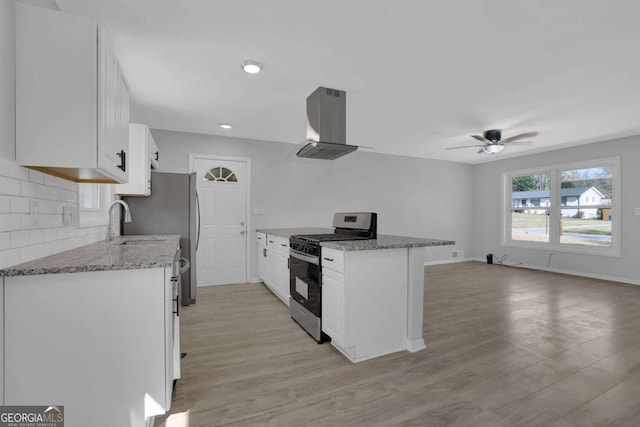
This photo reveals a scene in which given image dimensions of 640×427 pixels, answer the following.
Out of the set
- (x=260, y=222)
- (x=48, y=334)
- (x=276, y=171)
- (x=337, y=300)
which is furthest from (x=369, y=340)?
(x=276, y=171)

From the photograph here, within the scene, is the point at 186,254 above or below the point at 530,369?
above

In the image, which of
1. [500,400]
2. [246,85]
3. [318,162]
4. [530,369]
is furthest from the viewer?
[318,162]

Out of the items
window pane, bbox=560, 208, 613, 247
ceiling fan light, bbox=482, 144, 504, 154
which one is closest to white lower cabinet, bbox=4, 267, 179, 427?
ceiling fan light, bbox=482, 144, 504, 154

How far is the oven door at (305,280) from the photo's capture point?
2645mm

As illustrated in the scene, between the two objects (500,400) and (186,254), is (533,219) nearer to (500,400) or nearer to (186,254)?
(500,400)

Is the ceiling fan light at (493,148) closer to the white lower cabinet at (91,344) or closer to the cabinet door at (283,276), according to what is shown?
the cabinet door at (283,276)

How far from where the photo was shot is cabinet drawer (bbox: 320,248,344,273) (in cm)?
230

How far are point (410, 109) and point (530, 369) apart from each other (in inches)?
114

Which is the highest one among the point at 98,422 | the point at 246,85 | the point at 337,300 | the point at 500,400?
the point at 246,85

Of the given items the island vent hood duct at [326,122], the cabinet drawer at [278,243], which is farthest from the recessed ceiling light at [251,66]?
the cabinet drawer at [278,243]

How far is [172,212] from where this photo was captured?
12.4 ft

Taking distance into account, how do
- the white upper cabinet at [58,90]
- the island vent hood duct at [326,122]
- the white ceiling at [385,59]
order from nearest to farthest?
the white upper cabinet at [58,90], the white ceiling at [385,59], the island vent hood duct at [326,122]

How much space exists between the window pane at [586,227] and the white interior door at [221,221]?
236 inches

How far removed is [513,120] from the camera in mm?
4098
